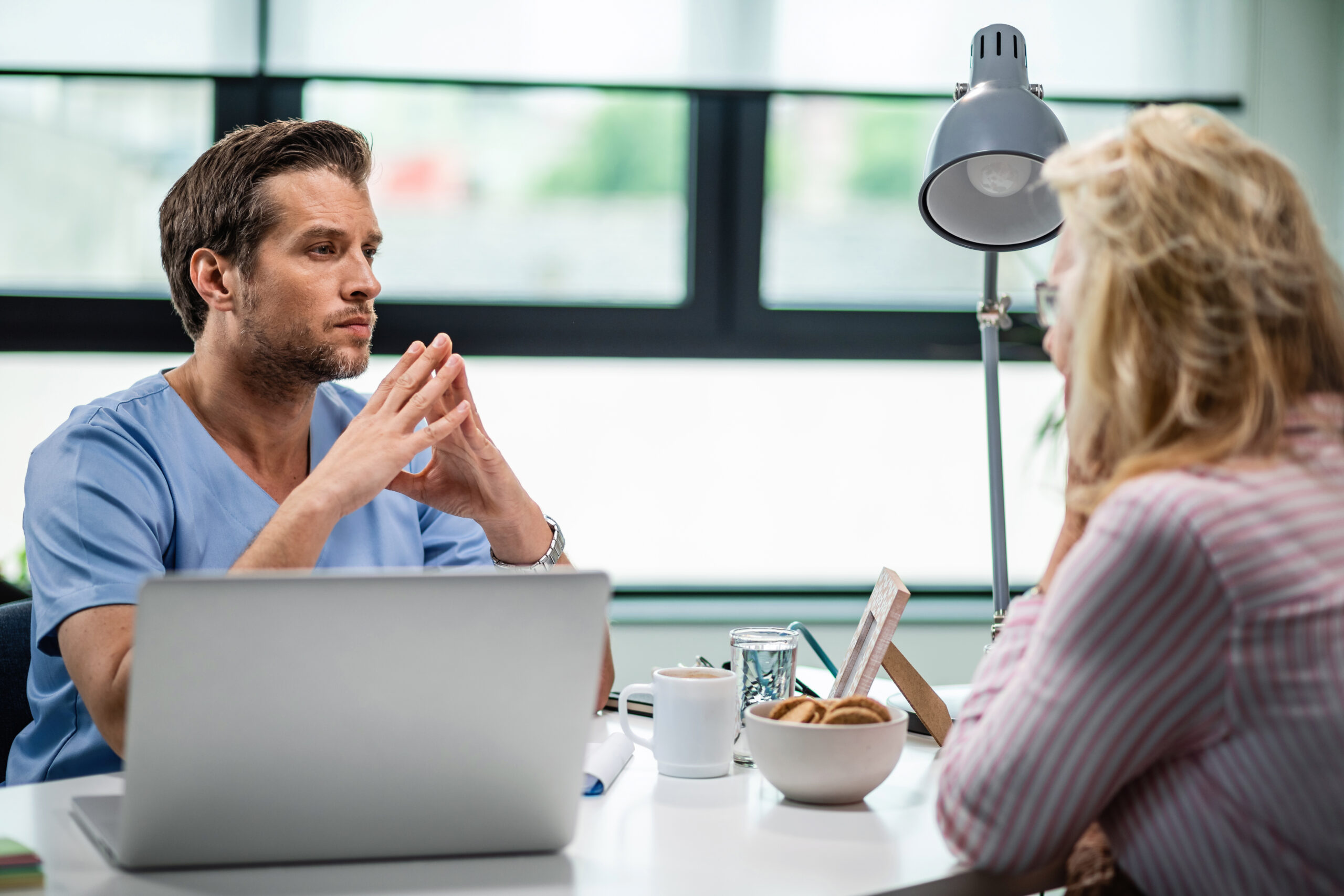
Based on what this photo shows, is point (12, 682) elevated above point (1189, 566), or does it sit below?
below

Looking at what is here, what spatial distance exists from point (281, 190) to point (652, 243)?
1352 mm

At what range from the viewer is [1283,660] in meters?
0.73

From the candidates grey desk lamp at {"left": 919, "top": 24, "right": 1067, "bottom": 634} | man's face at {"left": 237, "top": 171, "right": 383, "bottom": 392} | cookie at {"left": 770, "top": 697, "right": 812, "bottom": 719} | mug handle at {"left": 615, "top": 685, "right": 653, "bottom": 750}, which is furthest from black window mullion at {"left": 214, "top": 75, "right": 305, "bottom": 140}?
cookie at {"left": 770, "top": 697, "right": 812, "bottom": 719}

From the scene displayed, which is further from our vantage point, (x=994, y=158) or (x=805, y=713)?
(x=994, y=158)

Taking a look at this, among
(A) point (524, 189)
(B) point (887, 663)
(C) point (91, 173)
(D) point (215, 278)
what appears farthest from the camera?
(A) point (524, 189)

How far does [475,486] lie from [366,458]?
18 centimetres

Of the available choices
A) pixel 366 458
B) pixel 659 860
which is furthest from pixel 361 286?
pixel 659 860

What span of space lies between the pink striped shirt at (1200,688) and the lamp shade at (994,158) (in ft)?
2.08

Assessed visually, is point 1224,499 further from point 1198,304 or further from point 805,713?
point 805,713

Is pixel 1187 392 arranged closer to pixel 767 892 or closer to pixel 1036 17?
pixel 767 892

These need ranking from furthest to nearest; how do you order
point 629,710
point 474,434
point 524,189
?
point 524,189 < point 474,434 < point 629,710

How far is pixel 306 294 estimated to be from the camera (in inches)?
61.1

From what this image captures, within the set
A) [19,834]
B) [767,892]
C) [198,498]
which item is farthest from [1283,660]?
[198,498]

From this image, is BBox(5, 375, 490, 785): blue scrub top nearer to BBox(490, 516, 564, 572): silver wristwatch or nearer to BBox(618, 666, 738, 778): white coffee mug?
BBox(490, 516, 564, 572): silver wristwatch
